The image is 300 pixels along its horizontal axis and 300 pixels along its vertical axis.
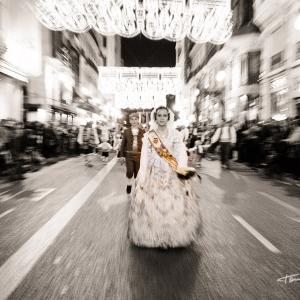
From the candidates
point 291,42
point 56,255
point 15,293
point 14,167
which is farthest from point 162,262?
point 291,42

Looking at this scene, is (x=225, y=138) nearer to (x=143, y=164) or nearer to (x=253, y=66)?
(x=143, y=164)

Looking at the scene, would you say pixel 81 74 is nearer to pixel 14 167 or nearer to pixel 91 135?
pixel 91 135

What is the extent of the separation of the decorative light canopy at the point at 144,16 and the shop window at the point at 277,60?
31.2ft

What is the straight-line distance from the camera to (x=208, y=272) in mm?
3885

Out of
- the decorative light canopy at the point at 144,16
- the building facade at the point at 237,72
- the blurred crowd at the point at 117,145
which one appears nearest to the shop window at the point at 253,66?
the building facade at the point at 237,72

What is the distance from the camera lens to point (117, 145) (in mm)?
11039

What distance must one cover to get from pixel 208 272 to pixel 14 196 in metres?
5.76

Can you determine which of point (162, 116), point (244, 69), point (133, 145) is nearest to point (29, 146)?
point (133, 145)

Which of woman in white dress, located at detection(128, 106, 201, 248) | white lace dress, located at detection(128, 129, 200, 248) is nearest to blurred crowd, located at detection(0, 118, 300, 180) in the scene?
woman in white dress, located at detection(128, 106, 201, 248)

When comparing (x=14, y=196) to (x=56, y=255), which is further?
(x=14, y=196)

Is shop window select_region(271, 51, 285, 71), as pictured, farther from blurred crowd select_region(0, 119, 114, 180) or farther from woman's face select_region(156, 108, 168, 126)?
woman's face select_region(156, 108, 168, 126)

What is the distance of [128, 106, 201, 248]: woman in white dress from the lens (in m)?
4.50

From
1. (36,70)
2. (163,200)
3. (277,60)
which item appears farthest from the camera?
(36,70)

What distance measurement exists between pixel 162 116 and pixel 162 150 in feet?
1.57
